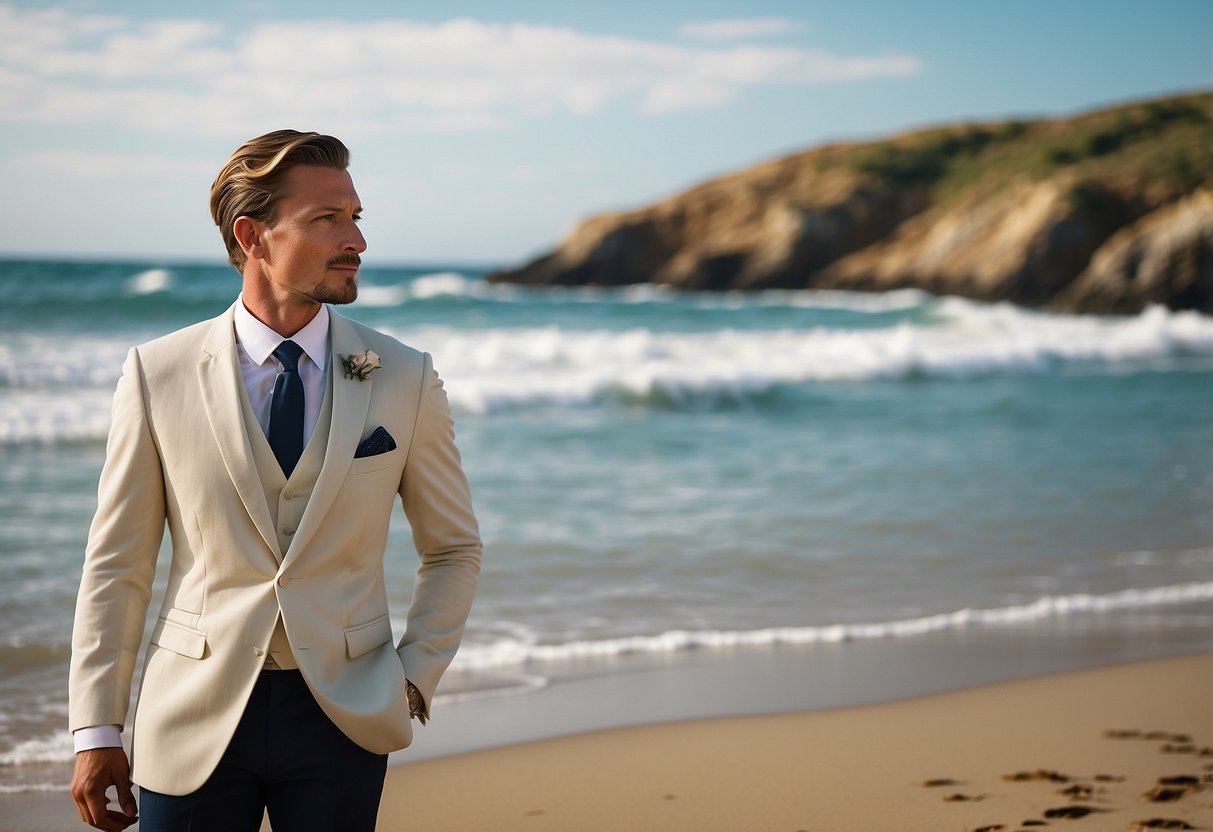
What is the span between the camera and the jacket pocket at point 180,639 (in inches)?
77.6

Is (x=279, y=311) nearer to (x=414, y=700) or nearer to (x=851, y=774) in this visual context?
(x=414, y=700)

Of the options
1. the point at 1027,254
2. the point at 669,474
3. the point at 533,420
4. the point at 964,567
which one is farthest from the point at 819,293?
the point at 964,567

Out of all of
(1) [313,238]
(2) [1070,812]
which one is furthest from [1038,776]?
(1) [313,238]

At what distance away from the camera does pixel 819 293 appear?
4856cm

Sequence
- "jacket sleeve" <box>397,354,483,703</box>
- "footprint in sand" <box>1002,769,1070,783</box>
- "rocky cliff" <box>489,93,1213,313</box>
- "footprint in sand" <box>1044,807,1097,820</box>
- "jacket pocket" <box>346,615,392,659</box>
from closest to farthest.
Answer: "jacket pocket" <box>346,615,392,659</box>, "jacket sleeve" <box>397,354,483,703</box>, "footprint in sand" <box>1044,807,1097,820</box>, "footprint in sand" <box>1002,769,1070,783</box>, "rocky cliff" <box>489,93,1213,313</box>

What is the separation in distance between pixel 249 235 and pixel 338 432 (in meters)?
0.37

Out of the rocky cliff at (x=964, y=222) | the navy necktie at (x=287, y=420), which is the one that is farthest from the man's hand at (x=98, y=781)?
the rocky cliff at (x=964, y=222)

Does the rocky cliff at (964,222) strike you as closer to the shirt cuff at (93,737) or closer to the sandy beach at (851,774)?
the sandy beach at (851,774)

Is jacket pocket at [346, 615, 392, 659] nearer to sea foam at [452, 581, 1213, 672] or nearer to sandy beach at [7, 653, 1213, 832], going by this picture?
sandy beach at [7, 653, 1213, 832]

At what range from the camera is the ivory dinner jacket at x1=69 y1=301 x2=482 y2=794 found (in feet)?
6.39

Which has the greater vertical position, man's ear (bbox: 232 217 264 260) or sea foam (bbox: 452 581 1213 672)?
Answer: man's ear (bbox: 232 217 264 260)

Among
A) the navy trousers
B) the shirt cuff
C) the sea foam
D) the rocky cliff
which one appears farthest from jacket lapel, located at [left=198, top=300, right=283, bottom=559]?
the rocky cliff

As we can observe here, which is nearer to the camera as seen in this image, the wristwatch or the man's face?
the man's face

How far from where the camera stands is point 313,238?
2.00m
